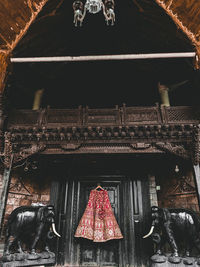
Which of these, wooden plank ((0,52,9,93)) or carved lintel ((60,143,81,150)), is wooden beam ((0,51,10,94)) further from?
carved lintel ((60,143,81,150))

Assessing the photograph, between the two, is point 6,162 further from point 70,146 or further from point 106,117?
point 106,117

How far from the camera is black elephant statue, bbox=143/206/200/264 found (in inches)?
209

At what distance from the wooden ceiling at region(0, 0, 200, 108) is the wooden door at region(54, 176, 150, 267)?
3.81 metres

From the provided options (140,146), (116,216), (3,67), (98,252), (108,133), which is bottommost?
(98,252)

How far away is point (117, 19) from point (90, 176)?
7.36 metres

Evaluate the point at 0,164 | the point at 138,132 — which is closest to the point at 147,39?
the point at 138,132

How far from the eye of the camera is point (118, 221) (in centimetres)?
662

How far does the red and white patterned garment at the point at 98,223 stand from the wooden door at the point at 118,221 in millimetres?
444

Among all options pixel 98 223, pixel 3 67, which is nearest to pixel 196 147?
pixel 98 223

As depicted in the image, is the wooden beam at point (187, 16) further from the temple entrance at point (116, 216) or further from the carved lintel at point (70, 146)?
the temple entrance at point (116, 216)

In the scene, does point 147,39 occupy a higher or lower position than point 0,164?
higher

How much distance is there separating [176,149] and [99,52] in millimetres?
6411

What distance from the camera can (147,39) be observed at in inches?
336

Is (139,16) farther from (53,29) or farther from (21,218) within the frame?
(21,218)
